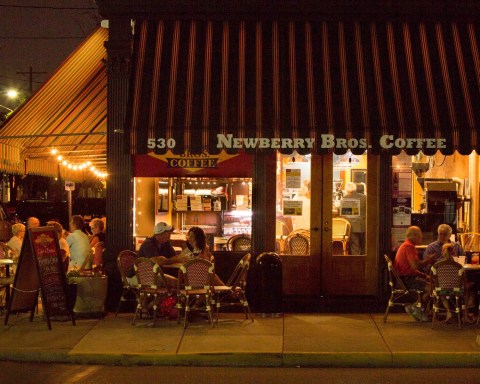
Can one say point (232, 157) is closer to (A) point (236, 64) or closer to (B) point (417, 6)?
(A) point (236, 64)

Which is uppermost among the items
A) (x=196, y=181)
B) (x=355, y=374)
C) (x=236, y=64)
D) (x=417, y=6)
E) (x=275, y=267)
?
(x=417, y=6)

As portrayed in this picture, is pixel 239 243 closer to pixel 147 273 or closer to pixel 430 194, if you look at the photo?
pixel 147 273

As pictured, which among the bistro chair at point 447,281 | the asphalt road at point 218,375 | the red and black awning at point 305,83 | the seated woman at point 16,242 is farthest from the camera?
the seated woman at point 16,242

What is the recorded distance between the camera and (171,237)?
13281 millimetres

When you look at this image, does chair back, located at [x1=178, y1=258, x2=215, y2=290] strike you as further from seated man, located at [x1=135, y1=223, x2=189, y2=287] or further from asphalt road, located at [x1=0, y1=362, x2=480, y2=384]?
asphalt road, located at [x1=0, y1=362, x2=480, y2=384]

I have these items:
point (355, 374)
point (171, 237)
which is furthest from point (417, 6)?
point (355, 374)

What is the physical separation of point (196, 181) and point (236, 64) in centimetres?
211

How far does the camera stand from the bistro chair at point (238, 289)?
11.6m

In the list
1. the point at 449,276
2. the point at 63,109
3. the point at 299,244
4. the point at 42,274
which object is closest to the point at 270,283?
the point at 299,244

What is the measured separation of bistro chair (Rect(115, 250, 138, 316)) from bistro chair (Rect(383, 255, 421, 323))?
377 centimetres

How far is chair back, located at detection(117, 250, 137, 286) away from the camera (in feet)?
38.9

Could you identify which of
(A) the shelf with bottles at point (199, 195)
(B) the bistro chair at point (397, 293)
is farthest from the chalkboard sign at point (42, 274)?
(B) the bistro chair at point (397, 293)

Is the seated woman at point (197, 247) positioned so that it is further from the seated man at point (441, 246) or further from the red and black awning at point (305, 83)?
the seated man at point (441, 246)

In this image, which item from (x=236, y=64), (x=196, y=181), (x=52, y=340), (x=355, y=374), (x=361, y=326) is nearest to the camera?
(x=355, y=374)
